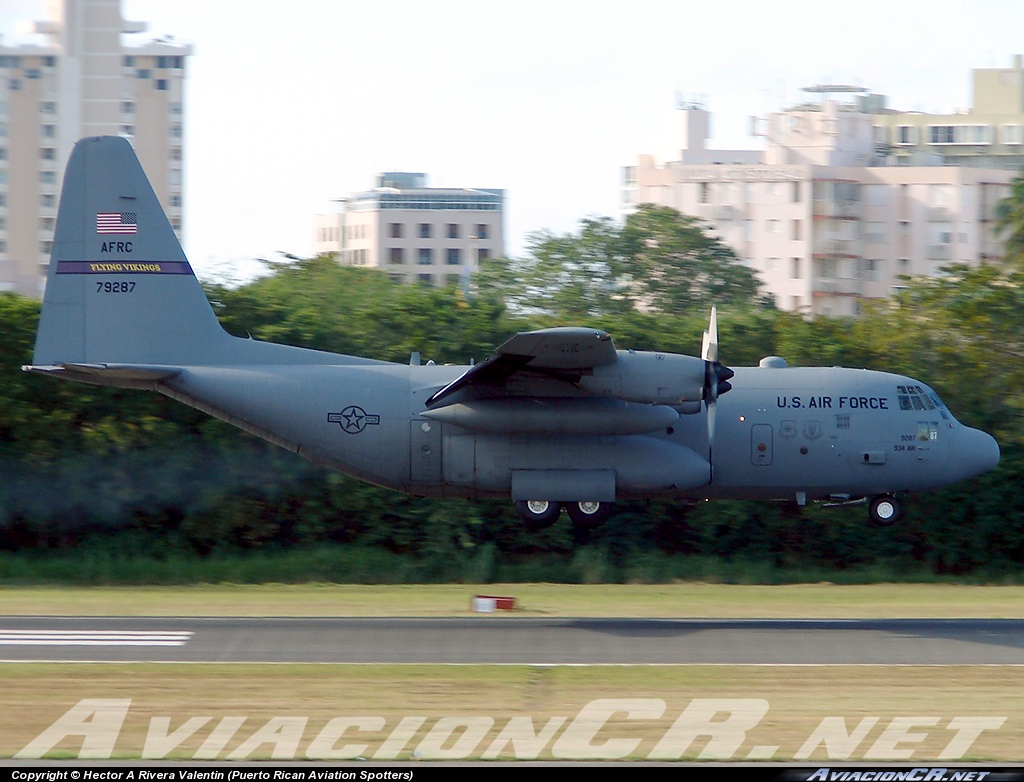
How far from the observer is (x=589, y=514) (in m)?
23.2

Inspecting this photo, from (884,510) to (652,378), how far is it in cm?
625

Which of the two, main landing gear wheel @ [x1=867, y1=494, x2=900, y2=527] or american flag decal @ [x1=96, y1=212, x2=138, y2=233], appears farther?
main landing gear wheel @ [x1=867, y1=494, x2=900, y2=527]

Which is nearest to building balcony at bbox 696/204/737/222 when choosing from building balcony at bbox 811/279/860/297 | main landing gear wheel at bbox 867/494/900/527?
building balcony at bbox 811/279/860/297

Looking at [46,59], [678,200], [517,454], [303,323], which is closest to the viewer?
[517,454]

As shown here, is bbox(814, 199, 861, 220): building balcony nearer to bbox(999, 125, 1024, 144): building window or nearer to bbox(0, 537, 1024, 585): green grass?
bbox(999, 125, 1024, 144): building window

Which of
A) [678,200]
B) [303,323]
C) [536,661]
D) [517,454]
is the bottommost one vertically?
[536,661]

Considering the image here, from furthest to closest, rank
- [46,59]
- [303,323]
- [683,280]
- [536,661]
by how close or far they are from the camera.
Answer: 1. [46,59]
2. [683,280]
3. [303,323]
4. [536,661]

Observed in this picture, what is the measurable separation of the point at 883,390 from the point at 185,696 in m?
14.2

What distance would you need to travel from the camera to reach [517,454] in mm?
22141

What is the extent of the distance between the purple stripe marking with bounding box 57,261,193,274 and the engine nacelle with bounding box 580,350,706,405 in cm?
810

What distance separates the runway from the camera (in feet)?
55.3

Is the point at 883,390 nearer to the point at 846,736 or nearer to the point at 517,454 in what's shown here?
the point at 517,454

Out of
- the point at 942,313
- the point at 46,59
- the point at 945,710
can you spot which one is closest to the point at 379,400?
the point at 945,710

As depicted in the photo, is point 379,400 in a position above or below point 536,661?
above
